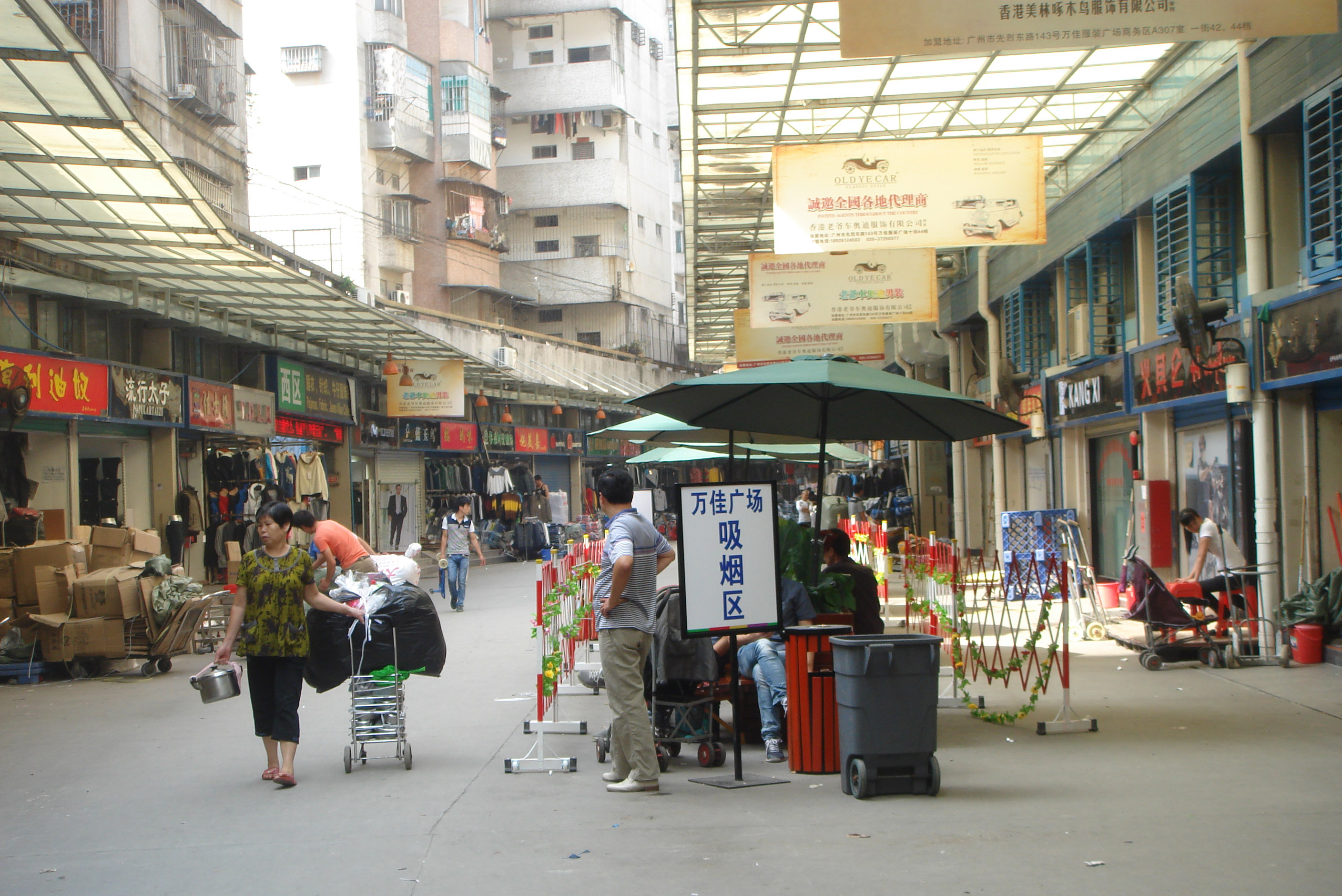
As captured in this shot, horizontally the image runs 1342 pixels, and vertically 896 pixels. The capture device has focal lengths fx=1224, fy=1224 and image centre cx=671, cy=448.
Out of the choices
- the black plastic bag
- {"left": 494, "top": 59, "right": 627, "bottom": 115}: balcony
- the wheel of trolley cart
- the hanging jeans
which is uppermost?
{"left": 494, "top": 59, "right": 627, "bottom": 115}: balcony

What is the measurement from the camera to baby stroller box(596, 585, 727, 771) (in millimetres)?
7688

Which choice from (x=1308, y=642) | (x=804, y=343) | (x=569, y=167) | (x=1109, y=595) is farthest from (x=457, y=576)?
(x=569, y=167)

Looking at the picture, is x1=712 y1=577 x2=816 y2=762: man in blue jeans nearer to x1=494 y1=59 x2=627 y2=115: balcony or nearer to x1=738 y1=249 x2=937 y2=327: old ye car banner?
x1=738 y1=249 x2=937 y2=327: old ye car banner

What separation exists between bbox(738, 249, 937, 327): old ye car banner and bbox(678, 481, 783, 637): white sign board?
9.21 meters

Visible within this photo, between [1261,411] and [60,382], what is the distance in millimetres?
13595

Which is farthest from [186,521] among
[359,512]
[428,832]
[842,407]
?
[428,832]

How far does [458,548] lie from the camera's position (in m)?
18.8

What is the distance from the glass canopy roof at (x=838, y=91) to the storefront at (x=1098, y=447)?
11.2 feet

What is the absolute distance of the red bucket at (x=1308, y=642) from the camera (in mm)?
10766

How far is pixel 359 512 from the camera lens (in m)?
28.4

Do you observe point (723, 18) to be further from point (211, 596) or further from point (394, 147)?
point (394, 147)

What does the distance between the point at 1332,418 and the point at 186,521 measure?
51.2 feet

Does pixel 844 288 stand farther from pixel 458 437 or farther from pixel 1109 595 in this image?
pixel 458 437

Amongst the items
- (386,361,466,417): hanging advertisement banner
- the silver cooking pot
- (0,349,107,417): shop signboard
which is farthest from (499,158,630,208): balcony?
the silver cooking pot
